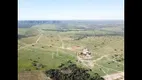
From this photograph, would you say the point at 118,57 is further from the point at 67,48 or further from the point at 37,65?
the point at 37,65

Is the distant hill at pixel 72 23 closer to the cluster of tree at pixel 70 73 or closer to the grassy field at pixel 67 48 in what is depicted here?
the grassy field at pixel 67 48

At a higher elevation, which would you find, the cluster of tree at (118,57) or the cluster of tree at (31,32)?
the cluster of tree at (31,32)

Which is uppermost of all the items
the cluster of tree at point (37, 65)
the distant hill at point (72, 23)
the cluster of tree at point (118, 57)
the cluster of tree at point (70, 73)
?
the distant hill at point (72, 23)

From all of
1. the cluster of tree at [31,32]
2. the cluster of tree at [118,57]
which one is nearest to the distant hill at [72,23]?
the cluster of tree at [31,32]

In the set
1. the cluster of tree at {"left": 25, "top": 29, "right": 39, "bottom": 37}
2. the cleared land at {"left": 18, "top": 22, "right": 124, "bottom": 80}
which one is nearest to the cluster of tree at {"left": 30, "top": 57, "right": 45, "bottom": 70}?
the cleared land at {"left": 18, "top": 22, "right": 124, "bottom": 80}

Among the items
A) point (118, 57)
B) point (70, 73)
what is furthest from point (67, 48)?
point (118, 57)
